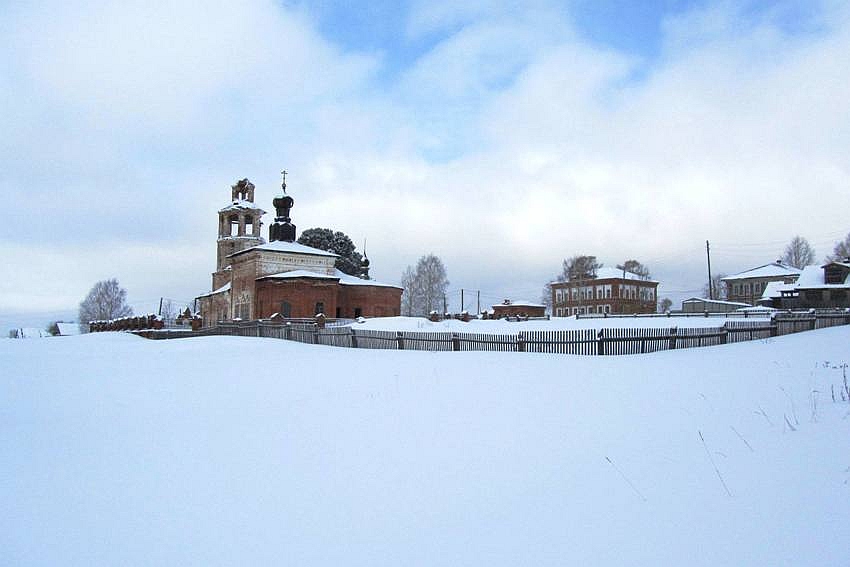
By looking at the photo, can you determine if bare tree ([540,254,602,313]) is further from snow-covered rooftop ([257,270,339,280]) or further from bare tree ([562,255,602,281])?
snow-covered rooftop ([257,270,339,280])

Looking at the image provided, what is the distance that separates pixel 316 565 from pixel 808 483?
381 centimetres

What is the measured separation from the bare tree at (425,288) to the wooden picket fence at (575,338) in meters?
59.4

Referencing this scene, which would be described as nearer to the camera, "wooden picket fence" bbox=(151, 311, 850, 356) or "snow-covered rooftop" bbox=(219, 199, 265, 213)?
"wooden picket fence" bbox=(151, 311, 850, 356)

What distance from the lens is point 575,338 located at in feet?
52.2

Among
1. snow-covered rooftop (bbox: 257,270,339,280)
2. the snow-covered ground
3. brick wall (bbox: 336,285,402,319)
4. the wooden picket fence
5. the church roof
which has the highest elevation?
the church roof

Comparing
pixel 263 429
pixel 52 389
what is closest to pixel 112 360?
pixel 52 389

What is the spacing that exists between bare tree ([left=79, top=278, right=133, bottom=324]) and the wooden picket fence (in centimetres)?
8706

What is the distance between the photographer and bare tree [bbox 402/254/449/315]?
278ft

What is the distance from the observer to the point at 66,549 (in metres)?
4.16

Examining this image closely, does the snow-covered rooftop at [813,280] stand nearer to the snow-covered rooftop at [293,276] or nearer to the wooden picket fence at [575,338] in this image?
the wooden picket fence at [575,338]

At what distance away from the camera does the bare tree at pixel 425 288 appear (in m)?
84.8

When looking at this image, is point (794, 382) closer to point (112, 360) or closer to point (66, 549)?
point (66, 549)

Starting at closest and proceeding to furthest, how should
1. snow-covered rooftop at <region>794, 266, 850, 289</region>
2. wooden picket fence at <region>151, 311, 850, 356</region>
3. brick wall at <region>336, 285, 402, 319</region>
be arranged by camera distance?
wooden picket fence at <region>151, 311, 850, 356</region>
snow-covered rooftop at <region>794, 266, 850, 289</region>
brick wall at <region>336, 285, 402, 319</region>

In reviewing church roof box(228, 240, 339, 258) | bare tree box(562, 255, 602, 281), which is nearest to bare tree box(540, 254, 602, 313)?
bare tree box(562, 255, 602, 281)
